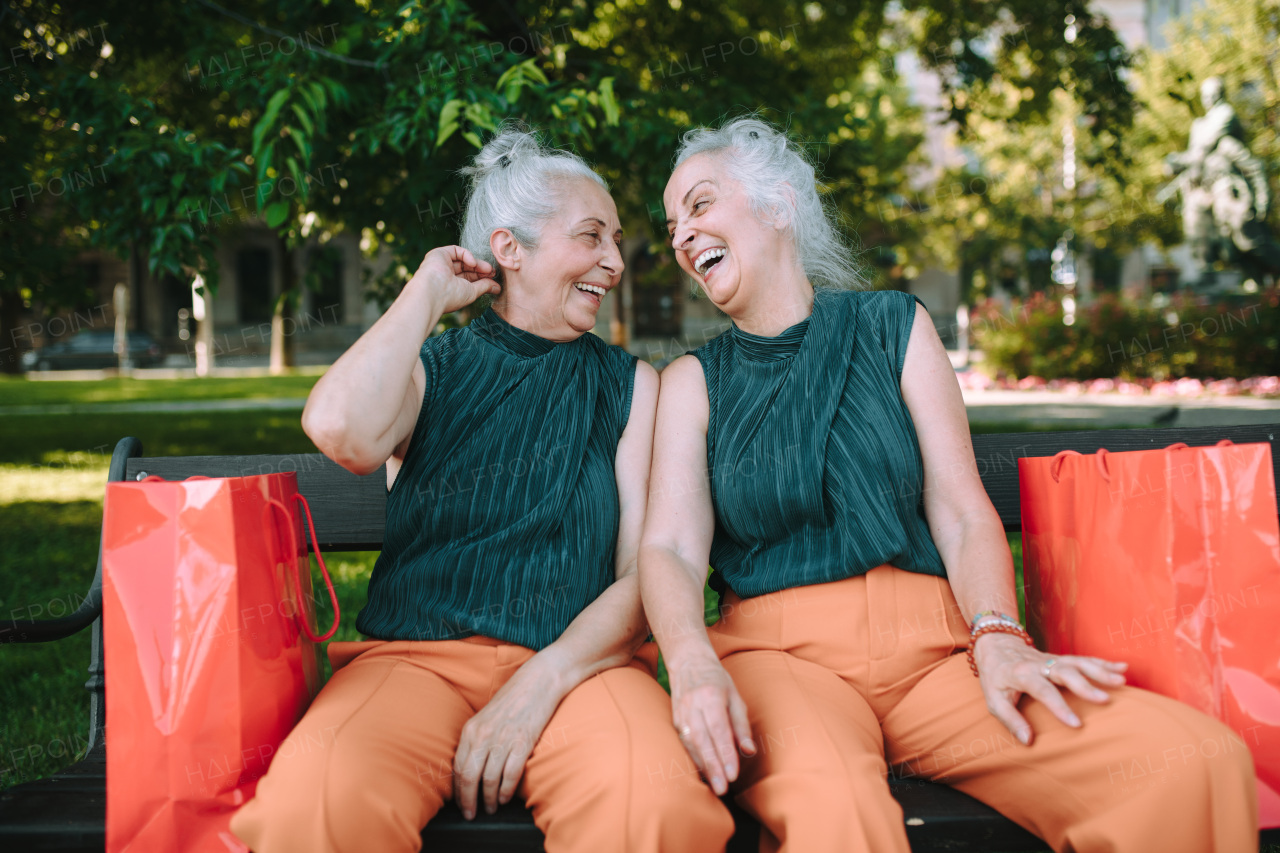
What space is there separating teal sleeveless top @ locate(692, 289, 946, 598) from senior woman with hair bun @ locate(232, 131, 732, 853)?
26 cm

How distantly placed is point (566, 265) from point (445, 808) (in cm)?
137

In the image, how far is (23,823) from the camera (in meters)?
1.75

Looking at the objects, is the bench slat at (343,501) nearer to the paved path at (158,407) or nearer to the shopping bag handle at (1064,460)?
the shopping bag handle at (1064,460)

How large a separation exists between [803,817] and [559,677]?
0.59 meters

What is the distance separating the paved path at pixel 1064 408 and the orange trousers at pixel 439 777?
598 cm

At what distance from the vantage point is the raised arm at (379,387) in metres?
1.96

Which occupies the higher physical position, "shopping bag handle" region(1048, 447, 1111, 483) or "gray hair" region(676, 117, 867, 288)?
"gray hair" region(676, 117, 867, 288)

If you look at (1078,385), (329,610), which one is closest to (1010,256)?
(1078,385)

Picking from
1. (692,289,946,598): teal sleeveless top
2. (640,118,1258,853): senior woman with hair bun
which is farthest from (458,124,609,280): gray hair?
(692,289,946,598): teal sleeveless top

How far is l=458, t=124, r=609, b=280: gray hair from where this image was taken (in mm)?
2475

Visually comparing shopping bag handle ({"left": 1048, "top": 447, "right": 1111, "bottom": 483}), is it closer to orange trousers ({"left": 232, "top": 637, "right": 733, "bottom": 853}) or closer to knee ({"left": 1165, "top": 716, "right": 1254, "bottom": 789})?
knee ({"left": 1165, "top": 716, "right": 1254, "bottom": 789})

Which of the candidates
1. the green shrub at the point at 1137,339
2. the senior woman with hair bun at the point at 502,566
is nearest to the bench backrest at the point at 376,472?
the senior woman with hair bun at the point at 502,566

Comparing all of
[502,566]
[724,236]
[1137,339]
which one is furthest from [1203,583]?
[1137,339]

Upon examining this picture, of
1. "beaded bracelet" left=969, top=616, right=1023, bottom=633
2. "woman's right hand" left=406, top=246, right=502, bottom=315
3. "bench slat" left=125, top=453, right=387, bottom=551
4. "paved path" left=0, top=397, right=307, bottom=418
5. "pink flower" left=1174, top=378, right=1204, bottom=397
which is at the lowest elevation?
"beaded bracelet" left=969, top=616, right=1023, bottom=633
